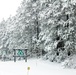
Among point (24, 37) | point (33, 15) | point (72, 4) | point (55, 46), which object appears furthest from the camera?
point (24, 37)

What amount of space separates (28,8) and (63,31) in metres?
12.6

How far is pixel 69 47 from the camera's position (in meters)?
19.5

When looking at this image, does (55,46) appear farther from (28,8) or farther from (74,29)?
(28,8)

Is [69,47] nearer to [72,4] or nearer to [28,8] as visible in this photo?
[72,4]

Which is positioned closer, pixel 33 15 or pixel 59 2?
pixel 59 2

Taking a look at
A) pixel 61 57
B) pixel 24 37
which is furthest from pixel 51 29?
pixel 24 37

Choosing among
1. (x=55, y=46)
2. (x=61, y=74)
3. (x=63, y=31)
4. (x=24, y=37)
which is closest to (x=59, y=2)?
(x=63, y=31)

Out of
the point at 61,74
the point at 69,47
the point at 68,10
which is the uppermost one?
the point at 68,10

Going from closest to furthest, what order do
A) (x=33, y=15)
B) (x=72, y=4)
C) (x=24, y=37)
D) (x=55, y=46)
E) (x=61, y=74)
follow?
(x=61, y=74) < (x=72, y=4) < (x=55, y=46) < (x=33, y=15) < (x=24, y=37)

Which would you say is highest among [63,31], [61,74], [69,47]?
[63,31]

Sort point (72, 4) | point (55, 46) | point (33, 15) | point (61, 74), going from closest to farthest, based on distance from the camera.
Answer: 1. point (61, 74)
2. point (72, 4)
3. point (55, 46)
4. point (33, 15)

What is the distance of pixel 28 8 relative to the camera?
31.6m

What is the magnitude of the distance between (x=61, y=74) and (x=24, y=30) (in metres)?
17.9

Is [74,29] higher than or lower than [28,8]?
lower
